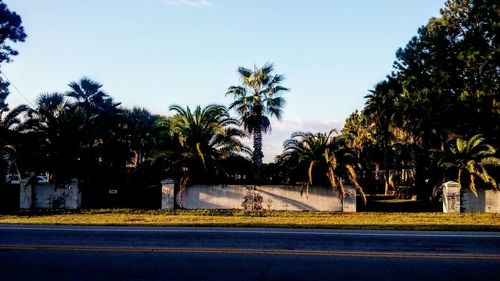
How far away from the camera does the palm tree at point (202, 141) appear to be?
24906 mm

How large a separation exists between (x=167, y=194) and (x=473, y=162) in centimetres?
1590

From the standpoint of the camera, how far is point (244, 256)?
353 inches

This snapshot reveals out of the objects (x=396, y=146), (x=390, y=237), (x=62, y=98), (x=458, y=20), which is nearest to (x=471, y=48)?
(x=458, y=20)

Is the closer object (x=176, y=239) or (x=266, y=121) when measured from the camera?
(x=176, y=239)

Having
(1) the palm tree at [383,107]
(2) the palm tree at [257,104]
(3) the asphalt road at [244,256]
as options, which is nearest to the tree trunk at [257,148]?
(2) the palm tree at [257,104]

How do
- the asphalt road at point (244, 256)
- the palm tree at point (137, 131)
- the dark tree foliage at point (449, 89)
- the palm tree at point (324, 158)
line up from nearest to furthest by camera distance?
the asphalt road at point (244, 256) → the palm tree at point (324, 158) → the dark tree foliage at point (449, 89) → the palm tree at point (137, 131)

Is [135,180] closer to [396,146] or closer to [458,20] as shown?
[396,146]

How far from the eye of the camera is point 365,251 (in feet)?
31.4

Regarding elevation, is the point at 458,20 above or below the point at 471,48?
above

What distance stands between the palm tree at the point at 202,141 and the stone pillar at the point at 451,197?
10379 mm

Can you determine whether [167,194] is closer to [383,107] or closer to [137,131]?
[137,131]

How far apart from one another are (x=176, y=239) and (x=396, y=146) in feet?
111

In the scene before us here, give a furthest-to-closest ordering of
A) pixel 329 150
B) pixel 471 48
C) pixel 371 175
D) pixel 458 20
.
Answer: pixel 371 175 → pixel 458 20 → pixel 471 48 → pixel 329 150

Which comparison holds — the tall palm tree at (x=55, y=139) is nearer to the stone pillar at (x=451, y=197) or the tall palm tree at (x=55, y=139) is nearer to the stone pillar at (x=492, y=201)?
the stone pillar at (x=451, y=197)
